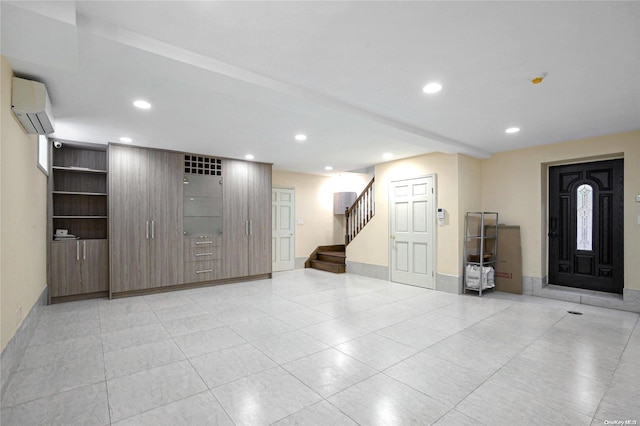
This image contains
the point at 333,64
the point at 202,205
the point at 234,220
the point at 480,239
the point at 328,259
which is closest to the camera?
the point at 333,64

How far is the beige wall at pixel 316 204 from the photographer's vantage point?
330 inches

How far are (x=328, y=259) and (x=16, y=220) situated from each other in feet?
21.4

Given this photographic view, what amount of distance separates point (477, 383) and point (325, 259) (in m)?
6.16

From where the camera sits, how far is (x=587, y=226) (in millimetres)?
5133

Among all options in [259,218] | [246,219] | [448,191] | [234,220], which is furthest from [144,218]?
[448,191]

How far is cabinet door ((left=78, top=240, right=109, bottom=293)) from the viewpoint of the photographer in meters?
5.08

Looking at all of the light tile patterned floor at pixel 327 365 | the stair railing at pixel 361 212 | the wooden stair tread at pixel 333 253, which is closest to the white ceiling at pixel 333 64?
the light tile patterned floor at pixel 327 365

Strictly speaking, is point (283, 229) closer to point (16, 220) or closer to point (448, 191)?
point (448, 191)

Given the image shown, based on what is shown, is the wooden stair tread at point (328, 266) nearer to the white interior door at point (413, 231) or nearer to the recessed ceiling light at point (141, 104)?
the white interior door at point (413, 231)

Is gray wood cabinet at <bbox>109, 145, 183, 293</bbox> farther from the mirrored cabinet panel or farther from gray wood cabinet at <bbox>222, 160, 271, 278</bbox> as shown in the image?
gray wood cabinet at <bbox>222, 160, 271, 278</bbox>

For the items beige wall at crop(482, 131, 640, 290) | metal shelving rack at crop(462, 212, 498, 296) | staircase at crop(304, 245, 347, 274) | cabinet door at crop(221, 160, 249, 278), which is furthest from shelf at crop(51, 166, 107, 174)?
beige wall at crop(482, 131, 640, 290)

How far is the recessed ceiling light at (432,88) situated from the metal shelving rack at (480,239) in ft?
10.7

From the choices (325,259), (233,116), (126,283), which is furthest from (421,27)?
(325,259)

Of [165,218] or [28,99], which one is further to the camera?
[165,218]
